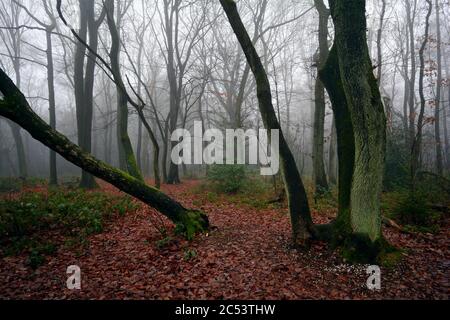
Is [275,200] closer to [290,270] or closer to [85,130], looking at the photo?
[290,270]

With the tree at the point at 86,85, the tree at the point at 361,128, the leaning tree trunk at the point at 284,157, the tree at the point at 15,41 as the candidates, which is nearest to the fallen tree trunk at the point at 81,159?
the leaning tree trunk at the point at 284,157

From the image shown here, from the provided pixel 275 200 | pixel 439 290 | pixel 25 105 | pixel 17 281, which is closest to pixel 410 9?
pixel 275 200

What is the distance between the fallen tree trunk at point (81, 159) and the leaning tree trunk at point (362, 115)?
340 cm

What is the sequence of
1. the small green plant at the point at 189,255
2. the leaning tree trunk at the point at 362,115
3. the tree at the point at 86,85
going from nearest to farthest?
the leaning tree trunk at the point at 362,115 → the small green plant at the point at 189,255 → the tree at the point at 86,85

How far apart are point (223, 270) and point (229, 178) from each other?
706cm

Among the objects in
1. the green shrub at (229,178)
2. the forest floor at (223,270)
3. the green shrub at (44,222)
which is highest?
the green shrub at (229,178)

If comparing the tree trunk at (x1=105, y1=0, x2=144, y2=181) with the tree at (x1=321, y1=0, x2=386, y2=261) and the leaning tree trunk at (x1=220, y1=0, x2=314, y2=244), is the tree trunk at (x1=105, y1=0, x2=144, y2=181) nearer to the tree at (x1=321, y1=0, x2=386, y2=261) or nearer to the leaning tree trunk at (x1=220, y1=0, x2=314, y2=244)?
the leaning tree trunk at (x1=220, y1=0, x2=314, y2=244)

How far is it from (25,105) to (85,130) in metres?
8.07

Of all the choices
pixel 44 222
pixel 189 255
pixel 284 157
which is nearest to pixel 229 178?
pixel 284 157

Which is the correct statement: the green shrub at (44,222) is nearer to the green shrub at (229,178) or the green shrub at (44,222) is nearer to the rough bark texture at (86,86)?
the green shrub at (229,178)

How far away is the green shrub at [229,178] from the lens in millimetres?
11078

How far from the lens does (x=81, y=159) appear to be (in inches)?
194

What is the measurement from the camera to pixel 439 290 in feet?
11.1
